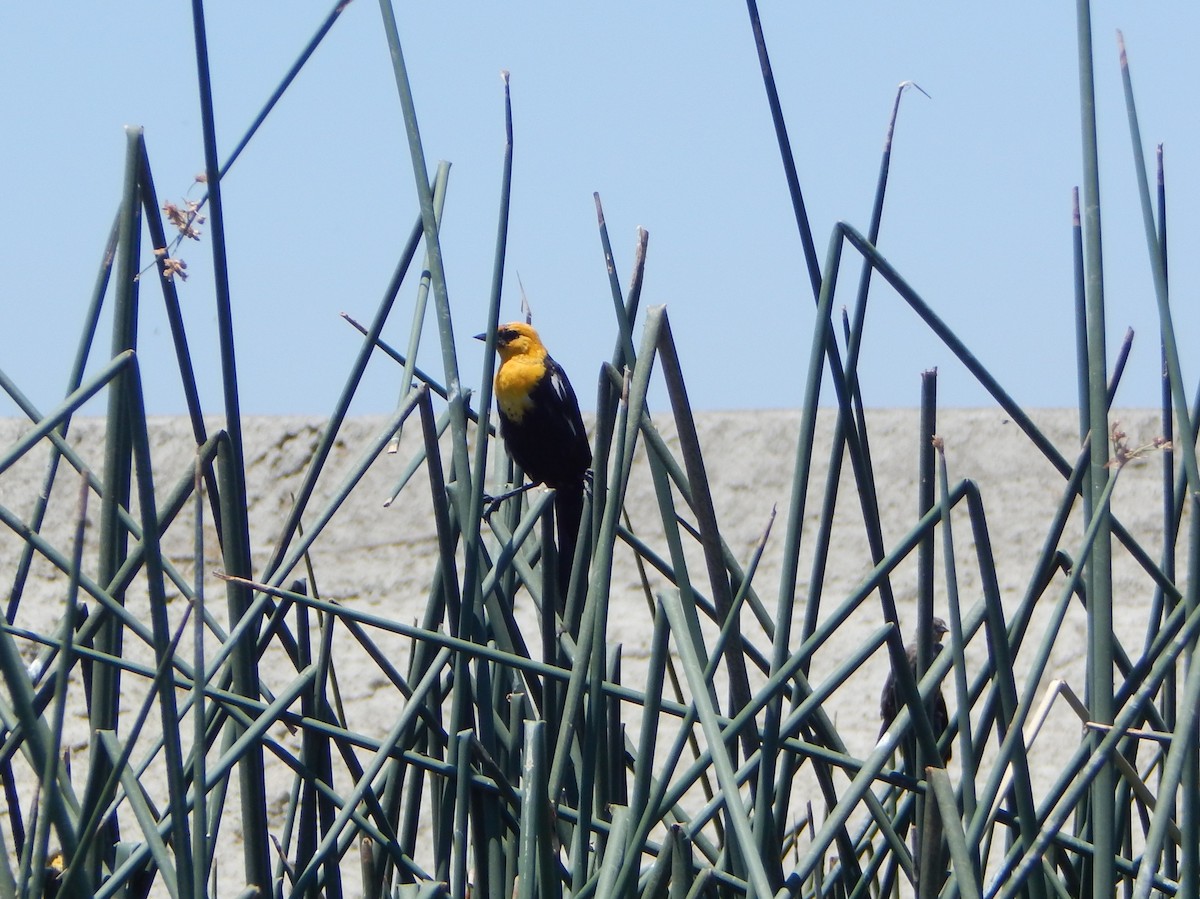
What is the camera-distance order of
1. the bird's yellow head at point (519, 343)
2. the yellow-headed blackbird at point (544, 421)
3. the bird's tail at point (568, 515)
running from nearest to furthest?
the bird's tail at point (568, 515)
the yellow-headed blackbird at point (544, 421)
the bird's yellow head at point (519, 343)

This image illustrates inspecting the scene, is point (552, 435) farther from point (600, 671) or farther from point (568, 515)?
point (600, 671)

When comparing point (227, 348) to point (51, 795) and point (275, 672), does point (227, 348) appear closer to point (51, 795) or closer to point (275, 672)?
point (51, 795)

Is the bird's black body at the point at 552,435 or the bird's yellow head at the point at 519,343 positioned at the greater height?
the bird's yellow head at the point at 519,343

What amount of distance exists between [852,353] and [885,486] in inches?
93.7

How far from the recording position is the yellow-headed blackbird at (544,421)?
8.35 feet

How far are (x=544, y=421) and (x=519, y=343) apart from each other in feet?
0.98

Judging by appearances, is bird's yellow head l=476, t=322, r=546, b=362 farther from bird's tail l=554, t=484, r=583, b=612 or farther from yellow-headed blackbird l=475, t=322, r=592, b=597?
bird's tail l=554, t=484, r=583, b=612

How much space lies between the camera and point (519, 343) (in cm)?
302

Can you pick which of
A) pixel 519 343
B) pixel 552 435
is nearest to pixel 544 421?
A: pixel 552 435

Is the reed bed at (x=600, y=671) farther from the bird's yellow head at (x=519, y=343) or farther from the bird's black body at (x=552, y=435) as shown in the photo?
the bird's yellow head at (x=519, y=343)

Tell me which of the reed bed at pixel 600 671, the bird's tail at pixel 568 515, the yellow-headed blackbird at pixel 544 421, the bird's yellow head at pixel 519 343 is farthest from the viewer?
the bird's yellow head at pixel 519 343

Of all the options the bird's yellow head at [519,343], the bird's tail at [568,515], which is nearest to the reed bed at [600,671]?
the bird's tail at [568,515]

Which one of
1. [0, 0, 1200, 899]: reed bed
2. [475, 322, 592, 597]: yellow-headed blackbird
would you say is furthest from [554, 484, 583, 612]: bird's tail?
[0, 0, 1200, 899]: reed bed

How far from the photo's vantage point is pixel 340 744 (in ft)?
3.55
